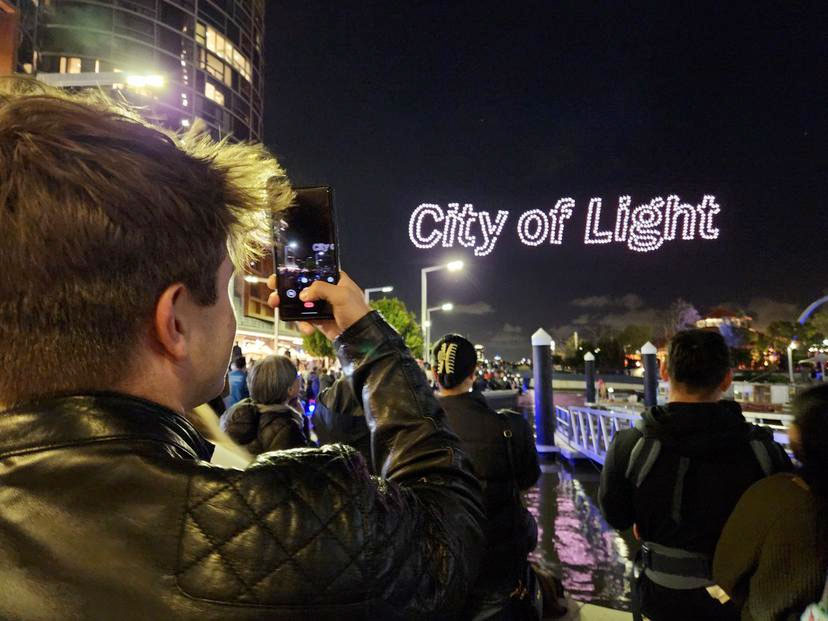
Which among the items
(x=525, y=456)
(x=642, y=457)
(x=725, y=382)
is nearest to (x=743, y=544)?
(x=642, y=457)

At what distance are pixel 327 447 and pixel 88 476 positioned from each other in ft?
1.06

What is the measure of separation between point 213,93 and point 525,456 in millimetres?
56100

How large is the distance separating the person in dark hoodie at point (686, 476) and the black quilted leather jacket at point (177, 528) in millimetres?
2080

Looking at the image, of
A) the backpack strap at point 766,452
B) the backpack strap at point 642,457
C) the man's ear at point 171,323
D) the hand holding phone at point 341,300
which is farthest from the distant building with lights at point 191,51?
the man's ear at point 171,323

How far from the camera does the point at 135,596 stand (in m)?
0.69

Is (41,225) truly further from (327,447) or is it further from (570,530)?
(570,530)

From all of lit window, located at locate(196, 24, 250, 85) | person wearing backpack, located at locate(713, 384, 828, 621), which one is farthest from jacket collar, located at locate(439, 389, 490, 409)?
lit window, located at locate(196, 24, 250, 85)

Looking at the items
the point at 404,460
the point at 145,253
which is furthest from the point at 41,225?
the point at 404,460

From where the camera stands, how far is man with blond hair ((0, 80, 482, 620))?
2.27 feet

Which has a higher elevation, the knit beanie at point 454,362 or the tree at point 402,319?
the tree at point 402,319

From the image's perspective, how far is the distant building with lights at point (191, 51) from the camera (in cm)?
4022

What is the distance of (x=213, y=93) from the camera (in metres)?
50.9

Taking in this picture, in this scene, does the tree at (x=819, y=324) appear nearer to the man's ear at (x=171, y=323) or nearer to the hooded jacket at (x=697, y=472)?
the hooded jacket at (x=697, y=472)

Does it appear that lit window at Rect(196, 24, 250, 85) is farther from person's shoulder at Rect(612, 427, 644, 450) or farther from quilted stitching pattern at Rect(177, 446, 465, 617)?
quilted stitching pattern at Rect(177, 446, 465, 617)
